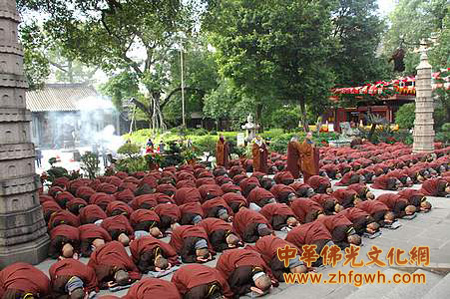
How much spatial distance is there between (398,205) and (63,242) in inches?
268

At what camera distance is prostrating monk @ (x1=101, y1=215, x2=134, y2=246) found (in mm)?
7074

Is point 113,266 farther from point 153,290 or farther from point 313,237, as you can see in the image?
point 313,237

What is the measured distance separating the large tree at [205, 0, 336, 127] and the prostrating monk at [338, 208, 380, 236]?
15.7 m

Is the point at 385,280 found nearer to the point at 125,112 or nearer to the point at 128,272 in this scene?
the point at 128,272

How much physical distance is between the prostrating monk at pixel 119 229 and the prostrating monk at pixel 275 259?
2640 mm

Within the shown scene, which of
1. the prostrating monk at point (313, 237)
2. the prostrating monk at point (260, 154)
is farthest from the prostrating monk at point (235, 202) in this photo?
the prostrating monk at point (260, 154)

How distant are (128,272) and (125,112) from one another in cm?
3406

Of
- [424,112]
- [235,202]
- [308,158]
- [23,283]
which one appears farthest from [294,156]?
[23,283]

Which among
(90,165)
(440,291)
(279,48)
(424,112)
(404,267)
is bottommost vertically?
(404,267)

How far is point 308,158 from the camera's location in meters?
12.3

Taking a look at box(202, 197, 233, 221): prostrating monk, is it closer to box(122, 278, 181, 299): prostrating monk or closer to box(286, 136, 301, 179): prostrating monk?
box(122, 278, 181, 299): prostrating monk

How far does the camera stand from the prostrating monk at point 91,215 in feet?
26.0

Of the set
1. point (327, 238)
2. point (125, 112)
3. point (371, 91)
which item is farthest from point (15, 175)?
point (125, 112)

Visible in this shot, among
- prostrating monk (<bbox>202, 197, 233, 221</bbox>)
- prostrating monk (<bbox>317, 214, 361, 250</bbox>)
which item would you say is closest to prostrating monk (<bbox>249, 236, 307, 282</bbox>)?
prostrating monk (<bbox>317, 214, 361, 250</bbox>)
